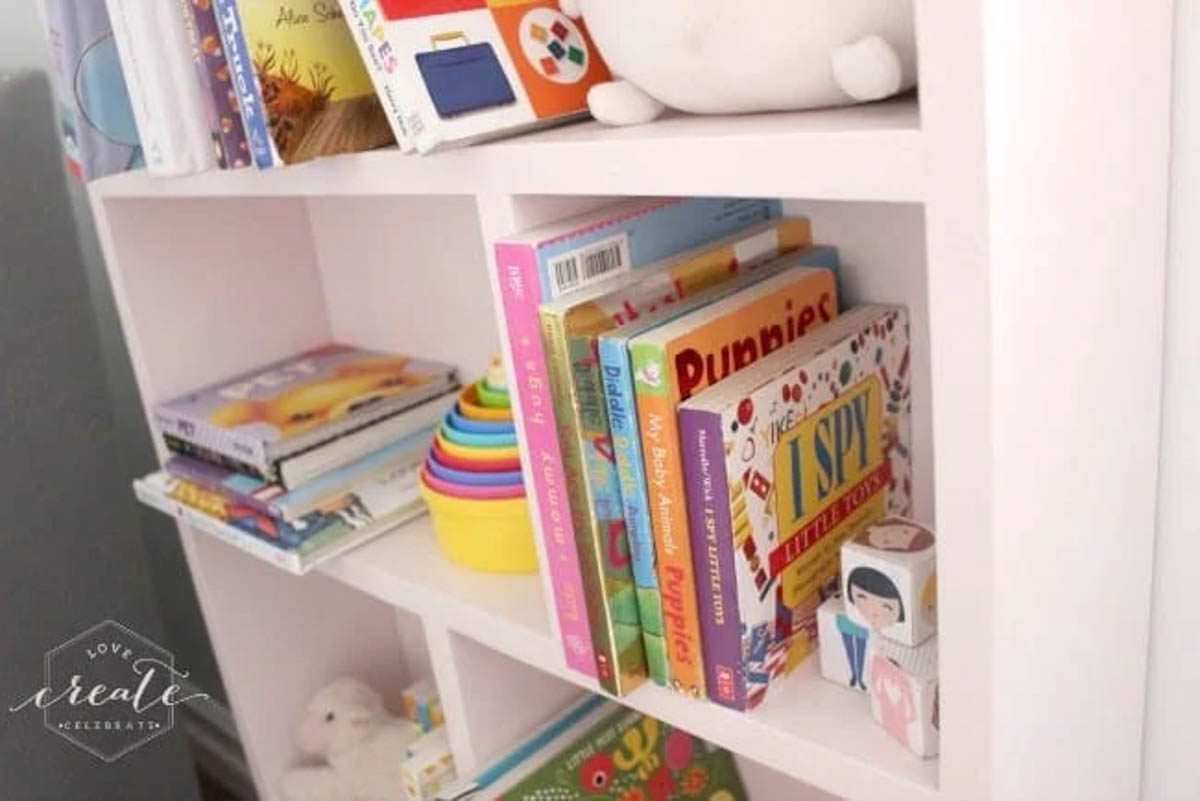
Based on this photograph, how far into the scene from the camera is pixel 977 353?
0.45 metres

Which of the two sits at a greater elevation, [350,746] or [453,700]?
[453,700]

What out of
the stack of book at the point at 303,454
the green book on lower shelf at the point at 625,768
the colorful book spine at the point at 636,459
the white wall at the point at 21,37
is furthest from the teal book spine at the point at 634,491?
the white wall at the point at 21,37

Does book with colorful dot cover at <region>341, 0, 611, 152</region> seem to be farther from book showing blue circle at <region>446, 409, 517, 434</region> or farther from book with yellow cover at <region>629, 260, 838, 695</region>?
book showing blue circle at <region>446, 409, 517, 434</region>

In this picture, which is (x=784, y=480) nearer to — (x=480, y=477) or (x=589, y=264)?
(x=589, y=264)

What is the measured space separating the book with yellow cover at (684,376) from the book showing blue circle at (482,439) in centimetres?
26

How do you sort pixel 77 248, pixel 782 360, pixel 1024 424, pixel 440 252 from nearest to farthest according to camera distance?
pixel 1024 424, pixel 782 360, pixel 440 252, pixel 77 248

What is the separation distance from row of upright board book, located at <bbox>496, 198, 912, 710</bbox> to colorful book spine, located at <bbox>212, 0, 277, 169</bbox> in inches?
6.9

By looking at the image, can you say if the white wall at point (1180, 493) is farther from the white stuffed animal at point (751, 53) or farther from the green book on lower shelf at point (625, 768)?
the green book on lower shelf at point (625, 768)

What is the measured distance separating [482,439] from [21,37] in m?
0.97

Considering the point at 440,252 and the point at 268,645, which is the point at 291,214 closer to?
the point at 440,252

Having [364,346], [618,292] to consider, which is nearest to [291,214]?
[364,346]

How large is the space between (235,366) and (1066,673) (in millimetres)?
863

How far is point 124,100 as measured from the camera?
2.84 ft

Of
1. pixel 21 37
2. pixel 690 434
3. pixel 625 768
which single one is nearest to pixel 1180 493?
pixel 690 434
